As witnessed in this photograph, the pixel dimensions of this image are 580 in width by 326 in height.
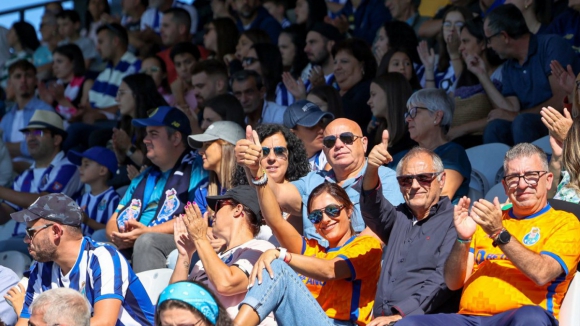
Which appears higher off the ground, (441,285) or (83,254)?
(441,285)

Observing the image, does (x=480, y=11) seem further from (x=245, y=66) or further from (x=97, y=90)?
(x=97, y=90)

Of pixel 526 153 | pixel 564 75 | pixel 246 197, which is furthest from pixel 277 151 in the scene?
pixel 564 75

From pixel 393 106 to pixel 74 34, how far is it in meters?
7.08

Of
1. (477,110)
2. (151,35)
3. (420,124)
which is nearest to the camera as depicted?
(420,124)

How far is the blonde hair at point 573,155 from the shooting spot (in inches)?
200

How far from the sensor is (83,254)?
215 inches

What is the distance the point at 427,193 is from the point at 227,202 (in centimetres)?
116

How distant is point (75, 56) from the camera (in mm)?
11711

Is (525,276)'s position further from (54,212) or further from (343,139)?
(54,212)

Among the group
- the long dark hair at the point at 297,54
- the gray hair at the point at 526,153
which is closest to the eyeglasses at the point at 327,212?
the gray hair at the point at 526,153

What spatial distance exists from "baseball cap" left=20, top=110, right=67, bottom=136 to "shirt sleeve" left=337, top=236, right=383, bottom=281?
490cm

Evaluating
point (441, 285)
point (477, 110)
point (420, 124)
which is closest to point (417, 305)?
point (441, 285)

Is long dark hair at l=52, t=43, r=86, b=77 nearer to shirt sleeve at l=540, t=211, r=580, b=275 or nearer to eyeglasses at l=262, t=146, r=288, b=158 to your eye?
eyeglasses at l=262, t=146, r=288, b=158

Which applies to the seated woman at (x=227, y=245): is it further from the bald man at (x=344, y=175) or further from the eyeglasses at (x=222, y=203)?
the bald man at (x=344, y=175)
